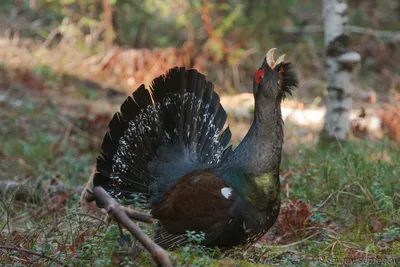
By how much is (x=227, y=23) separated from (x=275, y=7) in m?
1.69

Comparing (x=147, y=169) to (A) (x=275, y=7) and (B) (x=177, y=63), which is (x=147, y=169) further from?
(A) (x=275, y=7)

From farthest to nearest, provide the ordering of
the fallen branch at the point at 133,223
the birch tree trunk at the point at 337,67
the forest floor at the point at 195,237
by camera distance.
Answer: the birch tree trunk at the point at 337,67 < the forest floor at the point at 195,237 < the fallen branch at the point at 133,223

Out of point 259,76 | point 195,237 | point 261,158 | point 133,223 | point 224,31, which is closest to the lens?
point 133,223

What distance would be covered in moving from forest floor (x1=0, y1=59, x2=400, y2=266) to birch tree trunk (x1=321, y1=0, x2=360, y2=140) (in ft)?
1.21

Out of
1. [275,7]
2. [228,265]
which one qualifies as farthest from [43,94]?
[228,265]

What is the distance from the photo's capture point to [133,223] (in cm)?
292

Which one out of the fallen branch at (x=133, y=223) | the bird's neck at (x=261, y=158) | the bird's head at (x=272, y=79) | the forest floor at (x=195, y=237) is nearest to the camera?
the fallen branch at (x=133, y=223)

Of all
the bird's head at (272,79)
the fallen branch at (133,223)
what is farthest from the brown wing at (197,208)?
the fallen branch at (133,223)

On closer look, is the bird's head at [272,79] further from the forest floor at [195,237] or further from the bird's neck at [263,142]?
the forest floor at [195,237]

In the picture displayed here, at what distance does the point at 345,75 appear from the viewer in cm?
721

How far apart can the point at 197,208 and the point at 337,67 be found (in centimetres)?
391

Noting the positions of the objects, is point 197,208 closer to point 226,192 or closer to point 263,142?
point 226,192

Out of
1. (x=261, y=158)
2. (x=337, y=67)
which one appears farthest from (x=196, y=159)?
(x=337, y=67)

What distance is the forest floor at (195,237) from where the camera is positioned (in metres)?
3.49
